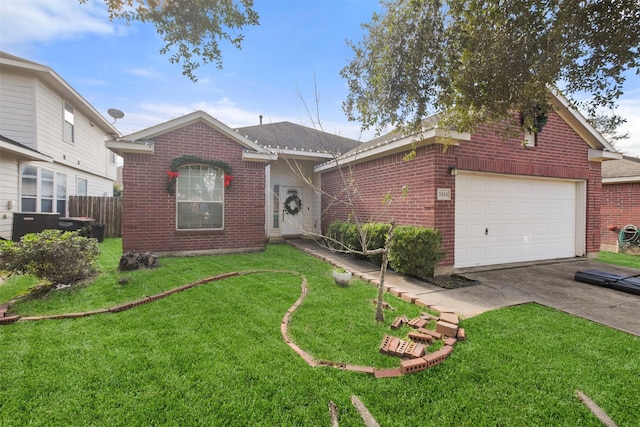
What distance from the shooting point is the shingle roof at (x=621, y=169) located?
428 inches

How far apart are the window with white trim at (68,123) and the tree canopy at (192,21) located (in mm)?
11029

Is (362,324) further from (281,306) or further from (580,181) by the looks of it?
(580,181)

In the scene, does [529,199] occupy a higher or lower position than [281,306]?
higher

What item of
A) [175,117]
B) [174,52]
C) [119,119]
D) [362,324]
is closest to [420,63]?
[174,52]

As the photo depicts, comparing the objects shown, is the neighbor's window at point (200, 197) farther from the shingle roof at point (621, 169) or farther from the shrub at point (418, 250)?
the shingle roof at point (621, 169)

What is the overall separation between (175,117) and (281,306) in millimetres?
6610

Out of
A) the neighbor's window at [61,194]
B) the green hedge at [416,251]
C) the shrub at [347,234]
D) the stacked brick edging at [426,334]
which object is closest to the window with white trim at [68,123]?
the neighbor's window at [61,194]

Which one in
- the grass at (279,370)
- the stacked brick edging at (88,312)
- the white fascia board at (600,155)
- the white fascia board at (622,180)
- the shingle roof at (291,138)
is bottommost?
the grass at (279,370)

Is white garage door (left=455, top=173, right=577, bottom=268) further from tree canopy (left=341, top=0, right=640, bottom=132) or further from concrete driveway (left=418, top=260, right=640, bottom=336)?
tree canopy (left=341, top=0, right=640, bottom=132)

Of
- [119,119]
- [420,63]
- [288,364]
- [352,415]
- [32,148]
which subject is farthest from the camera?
[119,119]

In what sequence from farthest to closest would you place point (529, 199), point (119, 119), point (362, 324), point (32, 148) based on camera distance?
point (119, 119) < point (32, 148) < point (529, 199) < point (362, 324)

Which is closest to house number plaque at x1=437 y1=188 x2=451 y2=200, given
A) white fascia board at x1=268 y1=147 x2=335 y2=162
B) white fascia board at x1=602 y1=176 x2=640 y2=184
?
white fascia board at x1=268 y1=147 x2=335 y2=162

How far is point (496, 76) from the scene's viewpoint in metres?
3.91

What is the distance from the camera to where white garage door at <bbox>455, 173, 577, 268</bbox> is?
7.09m
